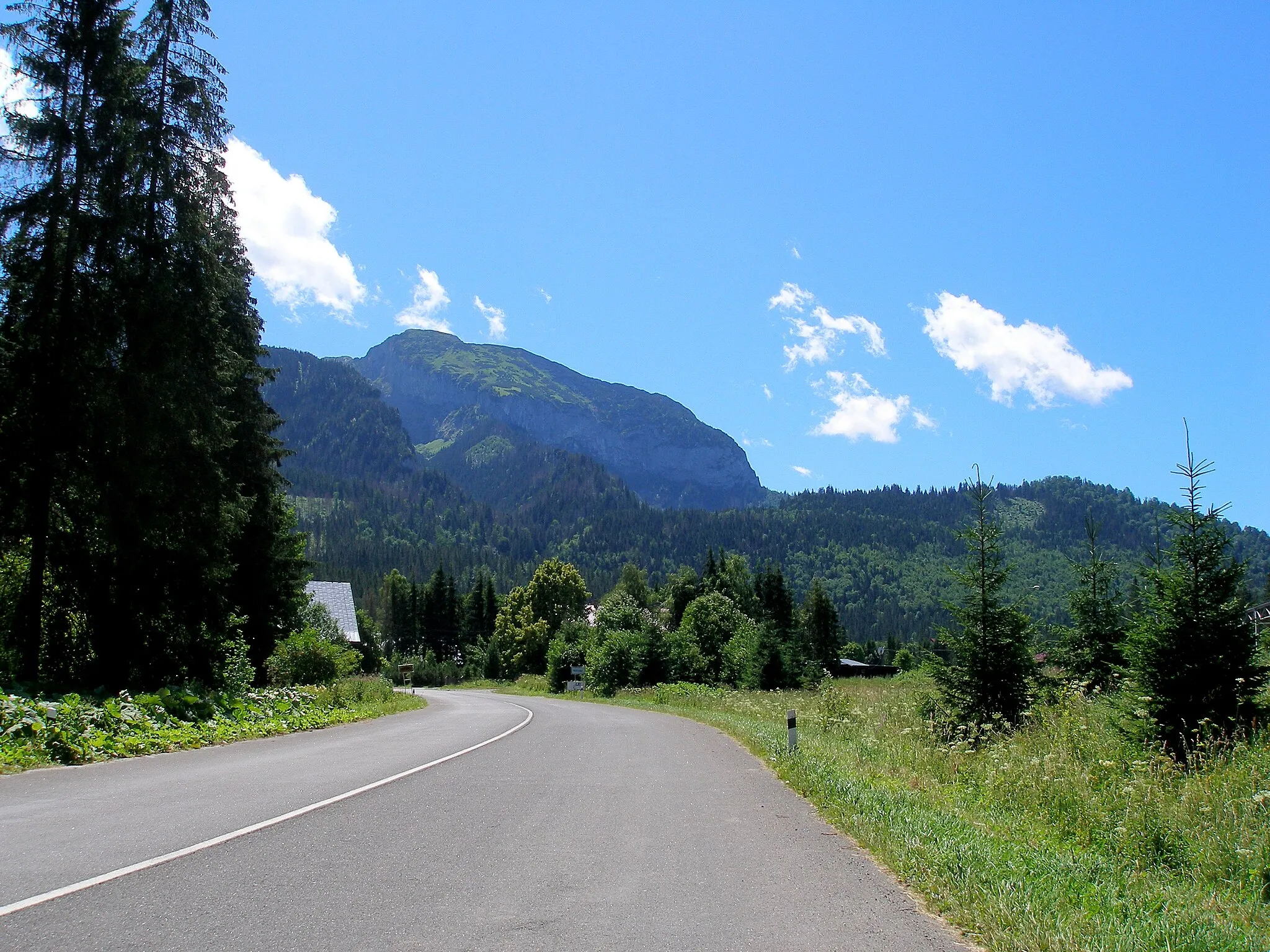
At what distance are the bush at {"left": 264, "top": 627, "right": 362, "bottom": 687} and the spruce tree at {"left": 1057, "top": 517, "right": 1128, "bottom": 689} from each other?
2599 cm

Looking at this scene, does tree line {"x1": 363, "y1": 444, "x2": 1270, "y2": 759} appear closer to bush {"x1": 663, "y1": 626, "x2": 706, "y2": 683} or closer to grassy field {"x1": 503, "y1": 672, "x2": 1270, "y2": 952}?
bush {"x1": 663, "y1": 626, "x2": 706, "y2": 683}

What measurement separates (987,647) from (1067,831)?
9933mm

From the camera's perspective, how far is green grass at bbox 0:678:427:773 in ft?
37.8

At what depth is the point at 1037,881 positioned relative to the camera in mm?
5387

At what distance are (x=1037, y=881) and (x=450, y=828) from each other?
14.9 ft

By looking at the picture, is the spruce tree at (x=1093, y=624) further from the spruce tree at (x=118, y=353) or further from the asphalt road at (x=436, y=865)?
the spruce tree at (x=118, y=353)

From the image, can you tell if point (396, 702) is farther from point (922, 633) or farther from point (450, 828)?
point (922, 633)

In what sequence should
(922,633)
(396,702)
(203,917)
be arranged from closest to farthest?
(203,917) → (396,702) → (922,633)

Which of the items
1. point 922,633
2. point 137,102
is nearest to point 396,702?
point 137,102

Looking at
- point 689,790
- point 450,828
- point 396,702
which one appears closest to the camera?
point 450,828

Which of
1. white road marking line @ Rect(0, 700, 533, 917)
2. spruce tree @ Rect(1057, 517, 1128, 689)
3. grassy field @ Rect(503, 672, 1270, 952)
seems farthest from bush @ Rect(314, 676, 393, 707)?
spruce tree @ Rect(1057, 517, 1128, 689)

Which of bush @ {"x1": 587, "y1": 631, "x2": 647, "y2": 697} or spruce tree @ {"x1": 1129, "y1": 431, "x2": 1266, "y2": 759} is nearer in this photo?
spruce tree @ {"x1": 1129, "y1": 431, "x2": 1266, "y2": 759}

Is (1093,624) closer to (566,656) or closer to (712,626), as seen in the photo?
(712,626)

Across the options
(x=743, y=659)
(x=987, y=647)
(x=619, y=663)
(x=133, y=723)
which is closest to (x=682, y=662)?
(x=619, y=663)
